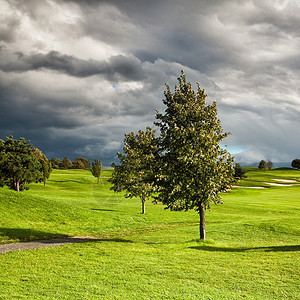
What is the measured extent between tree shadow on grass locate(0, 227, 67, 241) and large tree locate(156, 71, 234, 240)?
10142mm

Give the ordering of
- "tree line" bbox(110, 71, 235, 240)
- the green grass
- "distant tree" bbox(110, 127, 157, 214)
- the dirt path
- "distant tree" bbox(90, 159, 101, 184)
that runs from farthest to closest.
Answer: "distant tree" bbox(90, 159, 101, 184), "distant tree" bbox(110, 127, 157, 214), "tree line" bbox(110, 71, 235, 240), the dirt path, the green grass

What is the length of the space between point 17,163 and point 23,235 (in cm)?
2925

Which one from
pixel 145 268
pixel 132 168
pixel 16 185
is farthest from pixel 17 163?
pixel 145 268

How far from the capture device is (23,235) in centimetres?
2125

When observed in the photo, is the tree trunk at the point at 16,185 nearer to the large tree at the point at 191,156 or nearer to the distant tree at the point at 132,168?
the distant tree at the point at 132,168

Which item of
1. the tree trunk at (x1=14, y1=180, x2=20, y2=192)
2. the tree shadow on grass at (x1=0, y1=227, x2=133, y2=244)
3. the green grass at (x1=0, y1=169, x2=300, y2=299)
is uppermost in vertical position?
the tree trunk at (x1=14, y1=180, x2=20, y2=192)

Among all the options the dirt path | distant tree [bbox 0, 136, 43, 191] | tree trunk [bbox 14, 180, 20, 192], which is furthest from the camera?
tree trunk [bbox 14, 180, 20, 192]

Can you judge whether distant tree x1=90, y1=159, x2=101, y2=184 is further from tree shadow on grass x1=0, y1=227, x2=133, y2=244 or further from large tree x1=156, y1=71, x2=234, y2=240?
large tree x1=156, y1=71, x2=234, y2=240

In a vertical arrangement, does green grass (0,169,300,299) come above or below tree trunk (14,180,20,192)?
below

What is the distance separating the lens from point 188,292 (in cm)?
907

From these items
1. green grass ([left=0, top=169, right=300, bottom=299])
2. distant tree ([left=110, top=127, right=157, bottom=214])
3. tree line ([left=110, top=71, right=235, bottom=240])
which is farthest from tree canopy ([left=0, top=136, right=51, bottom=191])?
tree line ([left=110, top=71, right=235, bottom=240])

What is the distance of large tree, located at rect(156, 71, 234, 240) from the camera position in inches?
746

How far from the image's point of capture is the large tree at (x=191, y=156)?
19.0m

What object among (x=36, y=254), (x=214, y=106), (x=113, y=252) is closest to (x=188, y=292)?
(x=113, y=252)
